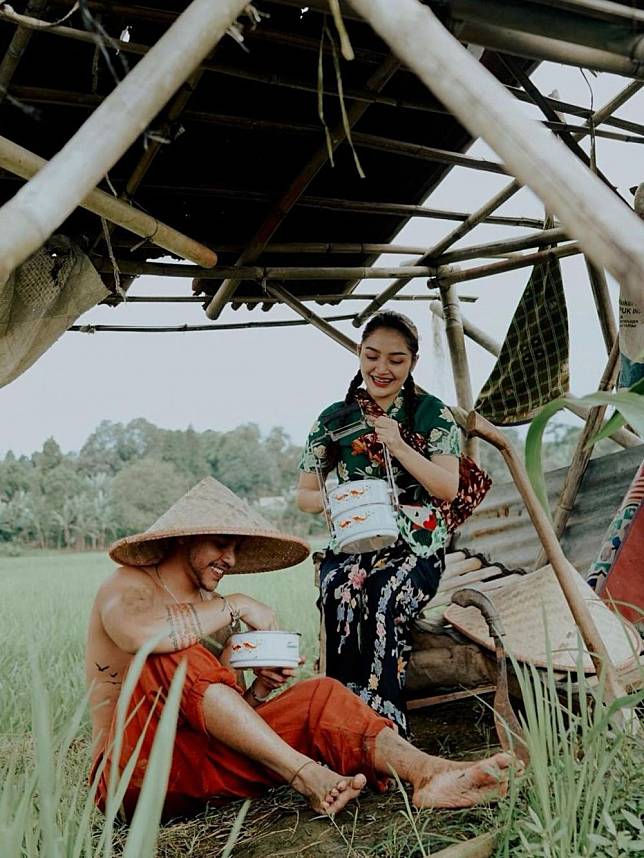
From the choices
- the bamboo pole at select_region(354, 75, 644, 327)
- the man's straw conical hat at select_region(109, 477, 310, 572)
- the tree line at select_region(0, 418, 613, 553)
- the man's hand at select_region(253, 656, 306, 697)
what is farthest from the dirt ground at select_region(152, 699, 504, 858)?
the tree line at select_region(0, 418, 613, 553)

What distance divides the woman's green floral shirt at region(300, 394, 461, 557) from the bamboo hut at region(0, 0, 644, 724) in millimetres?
338

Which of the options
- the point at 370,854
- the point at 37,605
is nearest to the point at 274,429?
the point at 37,605

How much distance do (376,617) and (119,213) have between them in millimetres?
1268

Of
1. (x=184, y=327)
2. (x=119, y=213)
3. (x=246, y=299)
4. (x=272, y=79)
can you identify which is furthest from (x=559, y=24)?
(x=184, y=327)

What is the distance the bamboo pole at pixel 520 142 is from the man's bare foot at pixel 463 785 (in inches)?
45.9

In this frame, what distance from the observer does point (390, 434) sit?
236 centimetres

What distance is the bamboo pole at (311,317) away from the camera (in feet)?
10.6

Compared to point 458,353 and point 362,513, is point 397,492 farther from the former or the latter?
point 458,353

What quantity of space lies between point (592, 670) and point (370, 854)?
75cm

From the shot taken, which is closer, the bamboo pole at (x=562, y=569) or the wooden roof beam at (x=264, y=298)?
the bamboo pole at (x=562, y=569)

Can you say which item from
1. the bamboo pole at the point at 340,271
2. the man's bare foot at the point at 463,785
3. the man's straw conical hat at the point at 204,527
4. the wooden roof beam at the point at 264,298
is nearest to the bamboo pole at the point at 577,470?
the bamboo pole at the point at 340,271

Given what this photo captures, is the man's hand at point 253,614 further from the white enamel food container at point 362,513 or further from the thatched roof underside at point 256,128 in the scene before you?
the thatched roof underside at point 256,128

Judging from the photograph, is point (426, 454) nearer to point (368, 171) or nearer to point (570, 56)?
point (368, 171)

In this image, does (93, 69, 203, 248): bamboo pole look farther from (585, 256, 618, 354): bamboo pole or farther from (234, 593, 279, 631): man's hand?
(585, 256, 618, 354): bamboo pole
